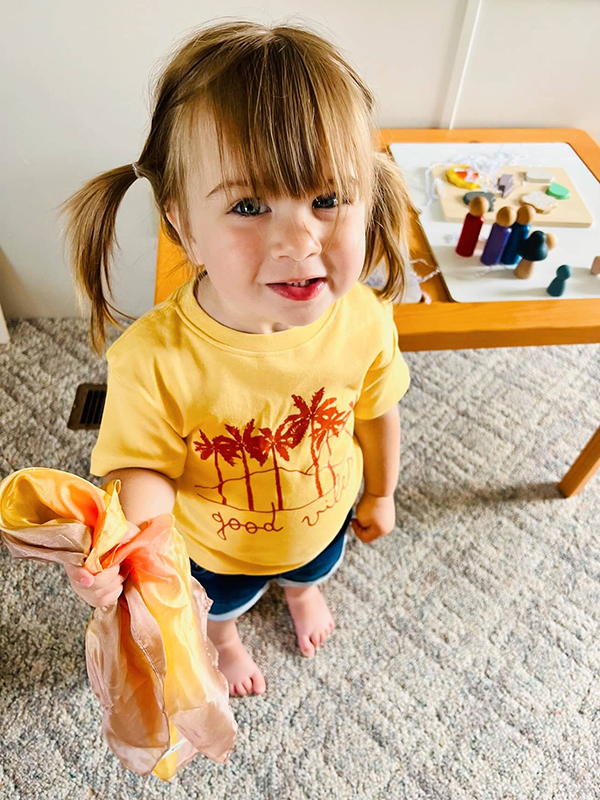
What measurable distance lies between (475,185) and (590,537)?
68 centimetres

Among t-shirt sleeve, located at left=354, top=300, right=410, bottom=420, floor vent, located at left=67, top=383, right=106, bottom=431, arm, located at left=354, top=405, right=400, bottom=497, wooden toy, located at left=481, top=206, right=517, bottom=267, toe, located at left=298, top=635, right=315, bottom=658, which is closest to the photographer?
t-shirt sleeve, located at left=354, top=300, right=410, bottom=420

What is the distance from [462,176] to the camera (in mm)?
1061

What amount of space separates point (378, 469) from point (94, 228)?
1.57 feet

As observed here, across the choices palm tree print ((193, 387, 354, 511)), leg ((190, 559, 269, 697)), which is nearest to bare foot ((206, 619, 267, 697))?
leg ((190, 559, 269, 697))

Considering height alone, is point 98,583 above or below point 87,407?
above

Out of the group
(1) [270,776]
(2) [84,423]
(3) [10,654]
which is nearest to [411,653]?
(1) [270,776]

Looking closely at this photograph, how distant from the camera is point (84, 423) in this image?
127 cm

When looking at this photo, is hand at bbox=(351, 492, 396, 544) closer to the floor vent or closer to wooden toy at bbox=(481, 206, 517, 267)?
wooden toy at bbox=(481, 206, 517, 267)

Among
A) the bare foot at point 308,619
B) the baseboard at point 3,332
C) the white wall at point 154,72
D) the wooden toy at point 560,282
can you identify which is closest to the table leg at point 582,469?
the wooden toy at point 560,282

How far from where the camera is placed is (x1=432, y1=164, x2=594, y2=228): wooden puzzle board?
1.01 meters

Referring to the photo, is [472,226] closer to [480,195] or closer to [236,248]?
[480,195]

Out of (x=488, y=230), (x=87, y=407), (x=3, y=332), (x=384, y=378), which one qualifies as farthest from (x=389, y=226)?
(x=3, y=332)

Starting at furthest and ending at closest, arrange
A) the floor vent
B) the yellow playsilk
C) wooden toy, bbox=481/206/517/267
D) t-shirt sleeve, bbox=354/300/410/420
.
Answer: the floor vent < wooden toy, bbox=481/206/517/267 < t-shirt sleeve, bbox=354/300/410/420 < the yellow playsilk

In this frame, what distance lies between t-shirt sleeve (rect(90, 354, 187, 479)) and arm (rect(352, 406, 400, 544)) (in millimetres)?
283
